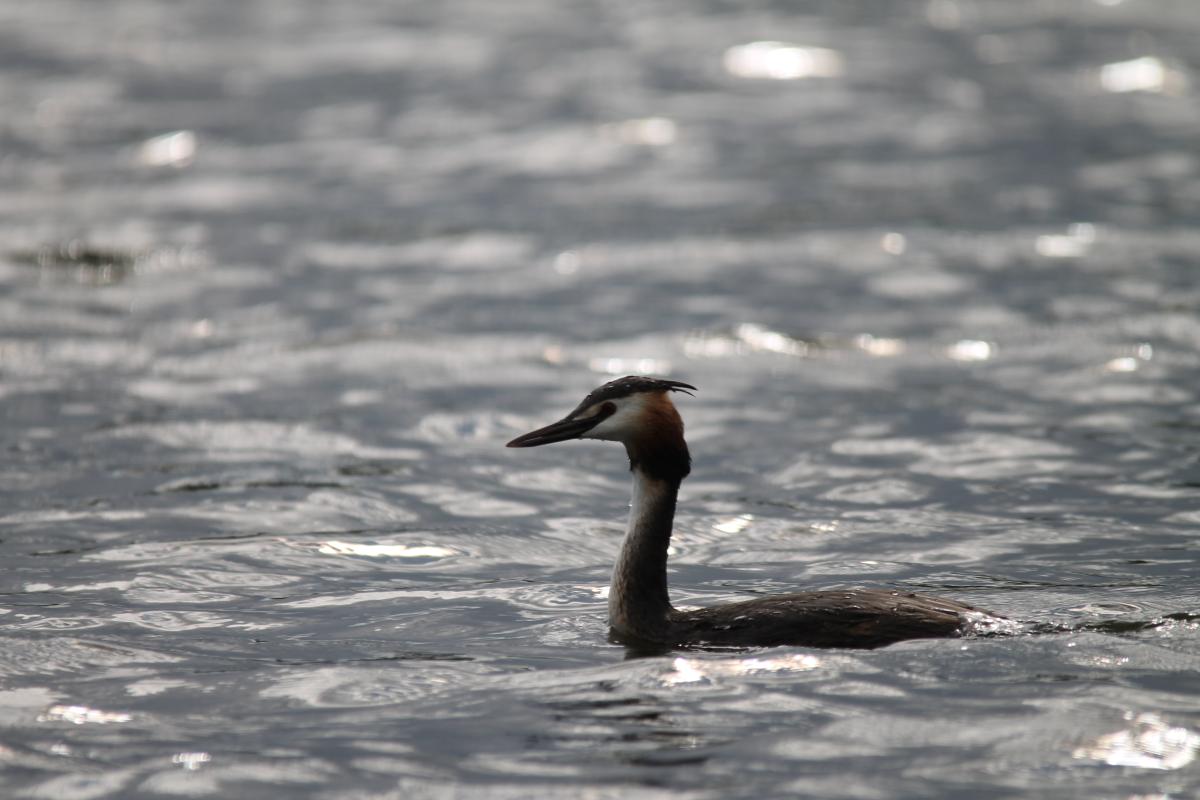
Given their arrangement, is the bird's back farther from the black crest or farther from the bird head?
the black crest

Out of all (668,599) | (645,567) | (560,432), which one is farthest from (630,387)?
(668,599)

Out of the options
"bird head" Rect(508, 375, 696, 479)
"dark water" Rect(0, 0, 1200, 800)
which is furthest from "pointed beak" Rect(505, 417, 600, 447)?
"dark water" Rect(0, 0, 1200, 800)

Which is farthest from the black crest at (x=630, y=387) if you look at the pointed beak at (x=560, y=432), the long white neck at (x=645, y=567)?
the long white neck at (x=645, y=567)

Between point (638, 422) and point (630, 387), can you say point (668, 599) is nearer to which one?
point (638, 422)

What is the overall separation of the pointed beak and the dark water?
0.97 meters

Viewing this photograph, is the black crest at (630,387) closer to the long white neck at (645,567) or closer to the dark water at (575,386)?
the long white neck at (645,567)

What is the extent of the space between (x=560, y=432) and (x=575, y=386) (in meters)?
5.07

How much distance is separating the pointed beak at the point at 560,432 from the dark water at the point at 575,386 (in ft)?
3.19

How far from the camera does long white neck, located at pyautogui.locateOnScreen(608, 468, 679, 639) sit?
29.5ft

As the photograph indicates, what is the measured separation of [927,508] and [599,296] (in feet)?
19.8

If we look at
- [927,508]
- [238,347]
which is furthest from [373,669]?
[238,347]

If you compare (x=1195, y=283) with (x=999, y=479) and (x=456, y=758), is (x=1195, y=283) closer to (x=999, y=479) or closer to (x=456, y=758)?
(x=999, y=479)

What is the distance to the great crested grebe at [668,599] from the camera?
8578 millimetres

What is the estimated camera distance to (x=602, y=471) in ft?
41.7
